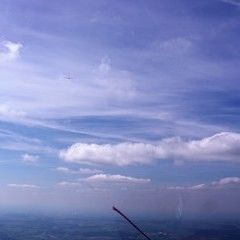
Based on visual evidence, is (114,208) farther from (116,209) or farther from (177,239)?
(177,239)

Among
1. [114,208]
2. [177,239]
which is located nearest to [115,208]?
[114,208]

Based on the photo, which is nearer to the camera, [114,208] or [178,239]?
[114,208]

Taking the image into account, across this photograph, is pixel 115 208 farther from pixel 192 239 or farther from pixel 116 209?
pixel 192 239

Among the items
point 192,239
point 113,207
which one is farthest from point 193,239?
point 113,207

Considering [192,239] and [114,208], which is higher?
[114,208]

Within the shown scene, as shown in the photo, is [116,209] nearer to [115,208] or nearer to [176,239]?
[115,208]

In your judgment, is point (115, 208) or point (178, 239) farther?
point (178, 239)

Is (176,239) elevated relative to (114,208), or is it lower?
Result: lower
